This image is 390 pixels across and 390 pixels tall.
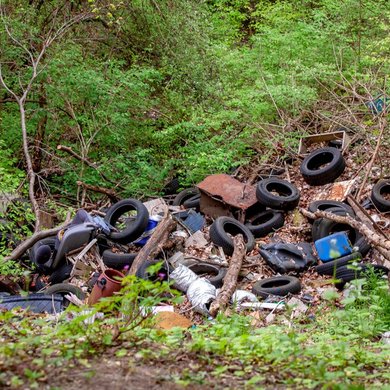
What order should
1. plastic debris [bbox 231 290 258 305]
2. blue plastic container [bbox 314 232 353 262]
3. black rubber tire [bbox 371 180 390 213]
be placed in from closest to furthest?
plastic debris [bbox 231 290 258 305], blue plastic container [bbox 314 232 353 262], black rubber tire [bbox 371 180 390 213]

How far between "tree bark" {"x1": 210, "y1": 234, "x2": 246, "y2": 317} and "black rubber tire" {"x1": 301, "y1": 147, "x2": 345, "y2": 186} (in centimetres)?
228

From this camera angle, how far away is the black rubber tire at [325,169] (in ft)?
32.5

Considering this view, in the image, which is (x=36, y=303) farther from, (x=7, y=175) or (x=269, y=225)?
(x=269, y=225)

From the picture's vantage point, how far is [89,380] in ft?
9.04

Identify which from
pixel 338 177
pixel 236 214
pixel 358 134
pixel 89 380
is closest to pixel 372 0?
pixel 358 134

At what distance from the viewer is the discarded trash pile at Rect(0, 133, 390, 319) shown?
7.11m

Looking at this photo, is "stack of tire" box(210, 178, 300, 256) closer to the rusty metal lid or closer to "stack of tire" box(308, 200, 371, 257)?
the rusty metal lid

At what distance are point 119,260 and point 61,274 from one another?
0.83 meters

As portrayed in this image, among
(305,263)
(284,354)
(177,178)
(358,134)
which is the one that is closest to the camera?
(284,354)

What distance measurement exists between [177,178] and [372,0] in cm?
758

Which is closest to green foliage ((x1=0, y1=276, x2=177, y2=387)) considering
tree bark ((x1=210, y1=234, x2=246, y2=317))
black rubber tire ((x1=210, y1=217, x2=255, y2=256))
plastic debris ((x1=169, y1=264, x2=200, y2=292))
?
tree bark ((x1=210, y1=234, x2=246, y2=317))

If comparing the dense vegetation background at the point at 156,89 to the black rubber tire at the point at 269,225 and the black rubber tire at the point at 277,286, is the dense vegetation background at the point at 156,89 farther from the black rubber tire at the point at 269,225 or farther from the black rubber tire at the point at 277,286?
the black rubber tire at the point at 277,286

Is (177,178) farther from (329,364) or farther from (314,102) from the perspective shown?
(329,364)

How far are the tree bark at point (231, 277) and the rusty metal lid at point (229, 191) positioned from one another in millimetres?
1106
